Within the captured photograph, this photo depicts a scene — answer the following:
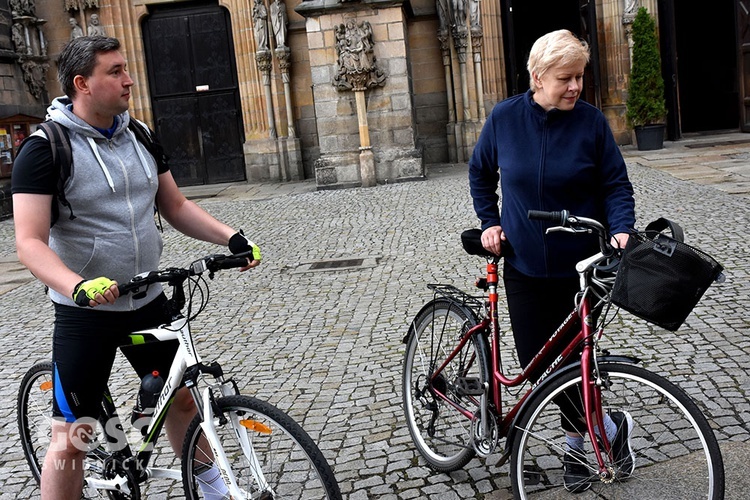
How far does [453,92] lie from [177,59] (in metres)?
6.10

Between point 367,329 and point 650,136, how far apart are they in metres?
12.6

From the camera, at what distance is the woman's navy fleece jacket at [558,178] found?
3.13m

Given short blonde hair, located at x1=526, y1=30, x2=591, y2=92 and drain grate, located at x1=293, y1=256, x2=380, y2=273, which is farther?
drain grate, located at x1=293, y1=256, x2=380, y2=273

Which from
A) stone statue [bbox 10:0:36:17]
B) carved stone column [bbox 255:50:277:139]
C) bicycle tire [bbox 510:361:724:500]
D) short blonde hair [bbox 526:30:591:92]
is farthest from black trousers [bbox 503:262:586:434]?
stone statue [bbox 10:0:36:17]

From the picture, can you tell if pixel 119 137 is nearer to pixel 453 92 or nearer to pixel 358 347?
pixel 358 347

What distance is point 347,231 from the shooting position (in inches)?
432

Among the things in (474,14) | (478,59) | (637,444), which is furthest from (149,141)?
(474,14)

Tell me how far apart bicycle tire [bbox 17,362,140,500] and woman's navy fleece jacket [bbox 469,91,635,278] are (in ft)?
5.93

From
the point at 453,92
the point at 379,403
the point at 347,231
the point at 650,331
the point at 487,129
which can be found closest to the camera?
the point at 487,129

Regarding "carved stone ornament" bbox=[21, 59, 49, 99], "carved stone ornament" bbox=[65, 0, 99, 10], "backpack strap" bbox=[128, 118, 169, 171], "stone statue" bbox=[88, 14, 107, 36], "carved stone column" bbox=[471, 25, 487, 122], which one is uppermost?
"carved stone ornament" bbox=[65, 0, 99, 10]

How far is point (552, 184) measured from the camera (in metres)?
3.14

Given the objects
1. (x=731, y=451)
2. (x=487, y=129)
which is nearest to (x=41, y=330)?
(x=487, y=129)

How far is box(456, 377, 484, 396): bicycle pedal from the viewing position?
3349 millimetres

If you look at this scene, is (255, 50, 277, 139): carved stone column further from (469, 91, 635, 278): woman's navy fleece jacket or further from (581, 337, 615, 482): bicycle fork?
(581, 337, 615, 482): bicycle fork
